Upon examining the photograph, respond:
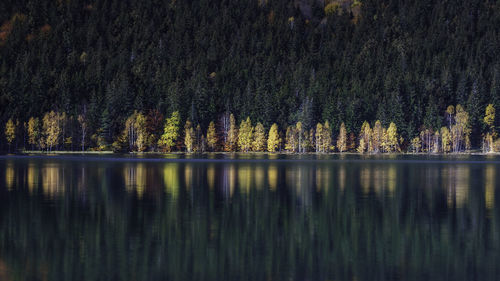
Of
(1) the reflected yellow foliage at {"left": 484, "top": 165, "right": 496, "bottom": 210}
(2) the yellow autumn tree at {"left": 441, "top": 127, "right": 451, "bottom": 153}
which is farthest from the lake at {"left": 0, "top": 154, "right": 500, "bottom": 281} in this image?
(2) the yellow autumn tree at {"left": 441, "top": 127, "right": 451, "bottom": 153}

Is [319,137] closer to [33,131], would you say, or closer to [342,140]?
[342,140]

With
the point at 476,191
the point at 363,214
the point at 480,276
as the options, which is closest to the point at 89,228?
the point at 363,214

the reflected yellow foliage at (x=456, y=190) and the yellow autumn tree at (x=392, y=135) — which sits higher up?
the yellow autumn tree at (x=392, y=135)

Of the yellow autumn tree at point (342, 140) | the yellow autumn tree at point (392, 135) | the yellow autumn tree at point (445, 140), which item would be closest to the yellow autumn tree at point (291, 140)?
the yellow autumn tree at point (342, 140)

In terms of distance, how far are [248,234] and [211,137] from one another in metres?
154

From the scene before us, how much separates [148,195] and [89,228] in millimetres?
15570

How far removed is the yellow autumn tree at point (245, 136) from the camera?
598 feet

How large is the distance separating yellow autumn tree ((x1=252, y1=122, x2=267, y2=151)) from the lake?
130m

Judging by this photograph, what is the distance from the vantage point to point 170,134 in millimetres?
179750

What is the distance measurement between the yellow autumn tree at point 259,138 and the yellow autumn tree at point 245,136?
1.35 metres

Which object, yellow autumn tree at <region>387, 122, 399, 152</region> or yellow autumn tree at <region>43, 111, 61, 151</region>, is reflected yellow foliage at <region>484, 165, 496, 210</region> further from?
yellow autumn tree at <region>43, 111, 61, 151</region>

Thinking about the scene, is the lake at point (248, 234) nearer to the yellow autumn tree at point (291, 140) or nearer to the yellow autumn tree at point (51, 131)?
the yellow autumn tree at point (51, 131)

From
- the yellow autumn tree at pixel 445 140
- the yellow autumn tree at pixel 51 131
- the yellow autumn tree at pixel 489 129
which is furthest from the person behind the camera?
the yellow autumn tree at pixel 489 129

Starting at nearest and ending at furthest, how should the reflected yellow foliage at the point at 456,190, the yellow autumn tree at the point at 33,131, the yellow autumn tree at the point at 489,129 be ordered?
1. the reflected yellow foliage at the point at 456,190
2. the yellow autumn tree at the point at 33,131
3. the yellow autumn tree at the point at 489,129
